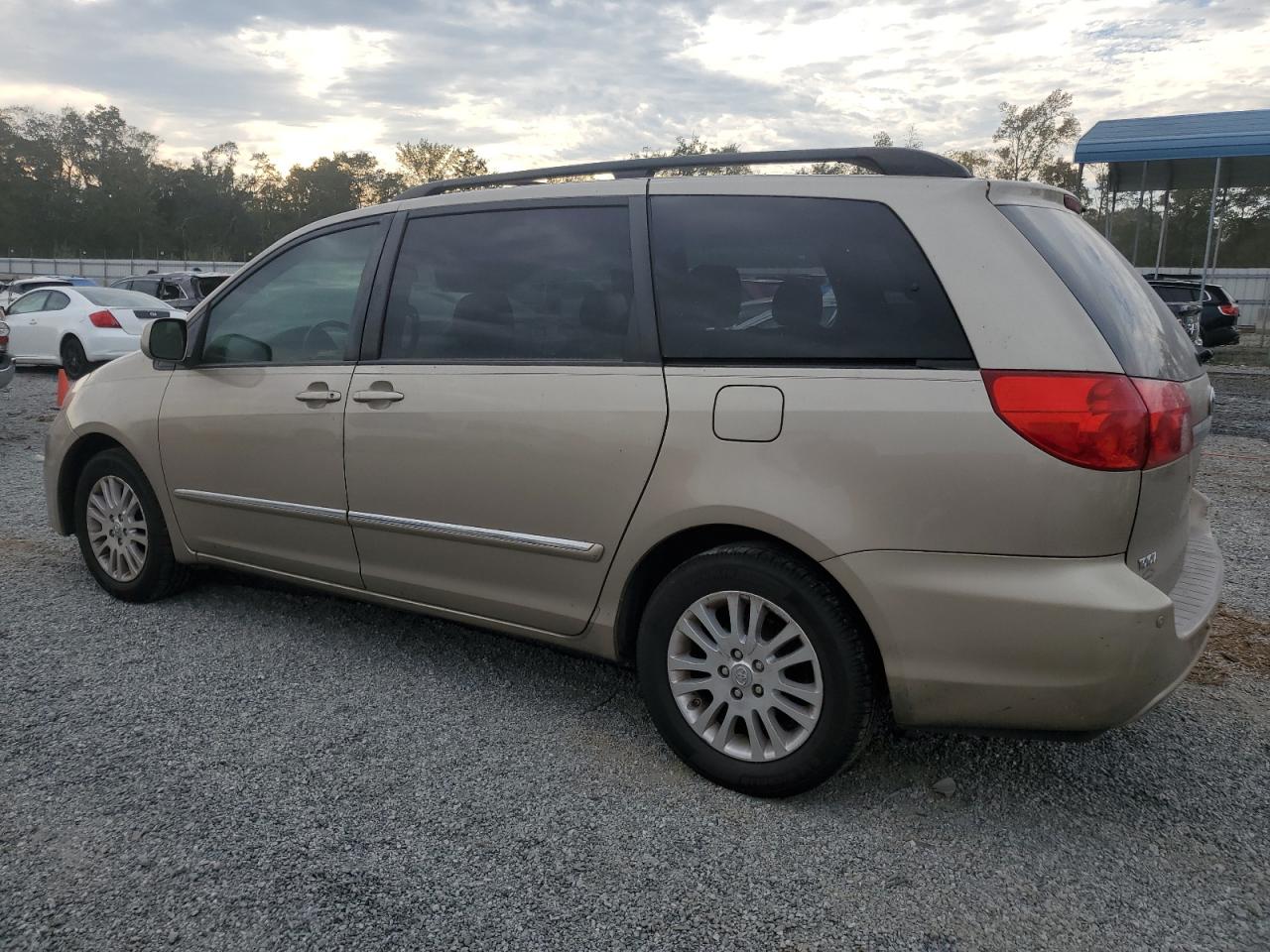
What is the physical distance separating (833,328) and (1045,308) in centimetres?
53

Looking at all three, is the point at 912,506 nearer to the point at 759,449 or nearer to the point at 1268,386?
the point at 759,449

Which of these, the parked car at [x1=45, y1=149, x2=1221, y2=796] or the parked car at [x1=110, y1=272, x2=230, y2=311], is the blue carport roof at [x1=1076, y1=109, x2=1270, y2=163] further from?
the parked car at [x1=45, y1=149, x2=1221, y2=796]

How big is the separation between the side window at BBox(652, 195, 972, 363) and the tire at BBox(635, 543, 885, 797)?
1.96 ft

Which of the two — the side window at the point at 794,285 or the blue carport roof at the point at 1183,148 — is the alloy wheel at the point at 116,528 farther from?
the blue carport roof at the point at 1183,148

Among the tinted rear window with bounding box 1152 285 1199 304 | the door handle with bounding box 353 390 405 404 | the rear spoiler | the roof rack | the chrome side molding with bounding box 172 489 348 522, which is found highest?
the tinted rear window with bounding box 1152 285 1199 304

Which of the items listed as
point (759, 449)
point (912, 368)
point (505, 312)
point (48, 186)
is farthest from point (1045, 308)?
point (48, 186)

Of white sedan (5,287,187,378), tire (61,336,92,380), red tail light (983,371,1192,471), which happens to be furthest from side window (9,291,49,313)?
red tail light (983,371,1192,471)

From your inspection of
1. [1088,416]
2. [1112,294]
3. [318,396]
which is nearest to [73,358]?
[318,396]

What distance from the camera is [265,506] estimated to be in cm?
387

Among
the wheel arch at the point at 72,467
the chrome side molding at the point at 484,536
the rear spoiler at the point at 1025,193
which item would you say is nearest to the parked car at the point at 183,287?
the wheel arch at the point at 72,467

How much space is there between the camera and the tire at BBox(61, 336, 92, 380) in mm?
15086

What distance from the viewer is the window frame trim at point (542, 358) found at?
9.75 feet

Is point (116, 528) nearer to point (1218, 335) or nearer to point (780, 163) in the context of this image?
point (780, 163)

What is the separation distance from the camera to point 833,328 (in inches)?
106
